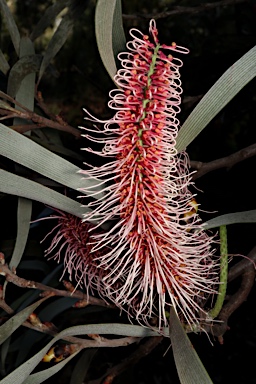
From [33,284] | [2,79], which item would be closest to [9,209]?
[2,79]

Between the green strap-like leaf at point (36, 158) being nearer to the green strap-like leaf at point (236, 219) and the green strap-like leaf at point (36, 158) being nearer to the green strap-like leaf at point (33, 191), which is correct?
the green strap-like leaf at point (33, 191)

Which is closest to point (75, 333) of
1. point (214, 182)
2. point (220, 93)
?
point (220, 93)

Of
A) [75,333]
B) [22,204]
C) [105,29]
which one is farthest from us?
[22,204]

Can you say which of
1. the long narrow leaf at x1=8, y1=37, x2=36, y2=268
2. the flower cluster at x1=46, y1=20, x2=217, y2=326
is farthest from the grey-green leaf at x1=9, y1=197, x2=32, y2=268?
the flower cluster at x1=46, y1=20, x2=217, y2=326

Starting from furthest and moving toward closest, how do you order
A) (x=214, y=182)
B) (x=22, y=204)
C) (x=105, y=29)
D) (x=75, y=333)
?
(x=214, y=182) → (x=22, y=204) → (x=75, y=333) → (x=105, y=29)

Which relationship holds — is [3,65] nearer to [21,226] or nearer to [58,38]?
[58,38]

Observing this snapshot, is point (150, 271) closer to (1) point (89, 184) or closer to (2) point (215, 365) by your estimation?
A: (1) point (89, 184)
